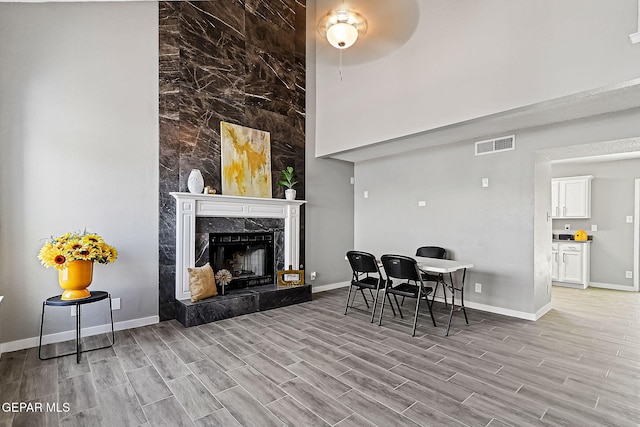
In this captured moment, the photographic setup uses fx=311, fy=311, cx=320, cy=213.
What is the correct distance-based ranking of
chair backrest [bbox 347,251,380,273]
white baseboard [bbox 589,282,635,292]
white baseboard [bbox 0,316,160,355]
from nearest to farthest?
white baseboard [bbox 0,316,160,355] < chair backrest [bbox 347,251,380,273] < white baseboard [bbox 589,282,635,292]

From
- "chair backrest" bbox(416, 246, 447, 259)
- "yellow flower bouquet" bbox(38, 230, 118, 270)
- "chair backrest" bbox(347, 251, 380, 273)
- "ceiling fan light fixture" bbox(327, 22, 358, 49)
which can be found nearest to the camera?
"yellow flower bouquet" bbox(38, 230, 118, 270)

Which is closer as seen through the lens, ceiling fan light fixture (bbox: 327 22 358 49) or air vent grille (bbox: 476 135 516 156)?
air vent grille (bbox: 476 135 516 156)

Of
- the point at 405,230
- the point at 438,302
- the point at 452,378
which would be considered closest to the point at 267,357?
the point at 452,378

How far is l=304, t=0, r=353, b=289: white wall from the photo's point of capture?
5.44 meters

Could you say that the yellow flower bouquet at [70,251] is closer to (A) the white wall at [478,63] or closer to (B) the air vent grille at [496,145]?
(A) the white wall at [478,63]

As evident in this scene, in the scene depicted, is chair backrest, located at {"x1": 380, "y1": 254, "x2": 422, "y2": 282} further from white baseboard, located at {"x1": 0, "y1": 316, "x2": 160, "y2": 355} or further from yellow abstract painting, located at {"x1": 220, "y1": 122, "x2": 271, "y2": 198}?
white baseboard, located at {"x1": 0, "y1": 316, "x2": 160, "y2": 355}

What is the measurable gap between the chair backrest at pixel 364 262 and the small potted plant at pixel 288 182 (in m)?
1.47

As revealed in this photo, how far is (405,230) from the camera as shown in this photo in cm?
526

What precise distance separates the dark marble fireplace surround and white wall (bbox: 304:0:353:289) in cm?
17

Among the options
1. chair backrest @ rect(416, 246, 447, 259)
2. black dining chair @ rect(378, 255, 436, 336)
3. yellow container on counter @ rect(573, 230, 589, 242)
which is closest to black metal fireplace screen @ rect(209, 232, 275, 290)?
black dining chair @ rect(378, 255, 436, 336)

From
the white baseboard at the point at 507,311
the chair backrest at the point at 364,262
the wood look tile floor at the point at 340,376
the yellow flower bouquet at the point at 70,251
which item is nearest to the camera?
the wood look tile floor at the point at 340,376

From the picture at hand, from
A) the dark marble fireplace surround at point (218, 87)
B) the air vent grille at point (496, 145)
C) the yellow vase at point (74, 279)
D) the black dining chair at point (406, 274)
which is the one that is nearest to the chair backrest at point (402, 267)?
the black dining chair at point (406, 274)

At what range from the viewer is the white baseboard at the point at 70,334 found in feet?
9.64

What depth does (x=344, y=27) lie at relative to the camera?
14.0 feet
